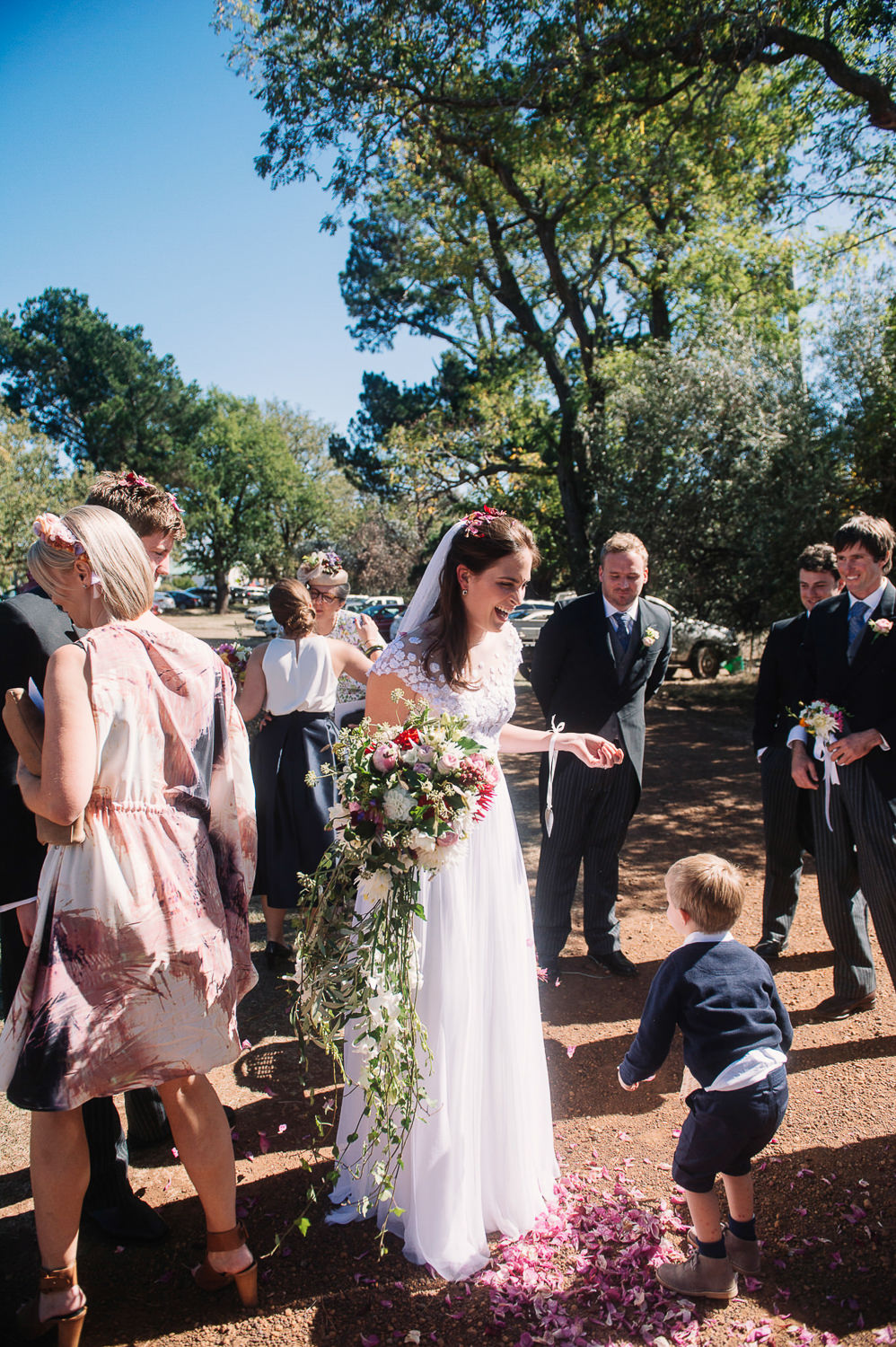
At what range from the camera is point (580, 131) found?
12289 mm

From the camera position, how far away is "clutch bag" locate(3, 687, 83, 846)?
2.23 meters

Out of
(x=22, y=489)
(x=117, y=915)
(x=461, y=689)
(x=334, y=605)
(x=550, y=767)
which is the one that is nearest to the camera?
(x=117, y=915)

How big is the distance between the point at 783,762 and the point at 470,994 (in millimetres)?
2832

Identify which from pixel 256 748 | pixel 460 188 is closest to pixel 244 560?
pixel 460 188

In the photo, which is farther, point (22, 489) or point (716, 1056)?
point (22, 489)

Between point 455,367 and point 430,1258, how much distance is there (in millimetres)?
32779

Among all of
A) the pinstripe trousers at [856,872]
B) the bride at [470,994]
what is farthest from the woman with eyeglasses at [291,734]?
the pinstripe trousers at [856,872]

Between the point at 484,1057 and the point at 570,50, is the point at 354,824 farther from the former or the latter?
the point at 570,50

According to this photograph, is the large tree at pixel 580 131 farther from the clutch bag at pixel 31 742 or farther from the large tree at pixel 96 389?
the large tree at pixel 96 389

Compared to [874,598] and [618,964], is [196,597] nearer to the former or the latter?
[618,964]

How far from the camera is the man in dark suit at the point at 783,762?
4.83 m

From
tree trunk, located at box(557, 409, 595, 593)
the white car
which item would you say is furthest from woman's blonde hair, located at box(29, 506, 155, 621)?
the white car

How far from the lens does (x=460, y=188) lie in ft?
53.6

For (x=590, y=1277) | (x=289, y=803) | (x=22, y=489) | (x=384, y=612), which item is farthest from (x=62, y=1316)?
(x=384, y=612)
